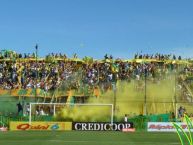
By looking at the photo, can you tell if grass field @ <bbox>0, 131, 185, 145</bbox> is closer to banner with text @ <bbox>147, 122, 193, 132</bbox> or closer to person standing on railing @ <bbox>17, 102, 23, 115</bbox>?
banner with text @ <bbox>147, 122, 193, 132</bbox>

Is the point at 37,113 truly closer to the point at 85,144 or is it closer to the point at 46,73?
the point at 46,73

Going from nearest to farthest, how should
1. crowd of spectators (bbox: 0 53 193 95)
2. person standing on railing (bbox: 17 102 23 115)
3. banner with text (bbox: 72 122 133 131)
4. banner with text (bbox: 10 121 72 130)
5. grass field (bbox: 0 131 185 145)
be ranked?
grass field (bbox: 0 131 185 145)
banner with text (bbox: 72 122 133 131)
banner with text (bbox: 10 121 72 130)
person standing on railing (bbox: 17 102 23 115)
crowd of spectators (bbox: 0 53 193 95)

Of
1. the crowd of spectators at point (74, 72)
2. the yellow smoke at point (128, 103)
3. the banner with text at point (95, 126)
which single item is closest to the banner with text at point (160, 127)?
the banner with text at point (95, 126)

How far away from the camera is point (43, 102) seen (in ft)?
176

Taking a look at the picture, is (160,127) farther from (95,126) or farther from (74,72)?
(74,72)

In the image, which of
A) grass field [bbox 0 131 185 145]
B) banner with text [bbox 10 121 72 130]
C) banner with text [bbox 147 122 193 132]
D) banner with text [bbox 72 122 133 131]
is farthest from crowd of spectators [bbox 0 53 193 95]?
grass field [bbox 0 131 185 145]

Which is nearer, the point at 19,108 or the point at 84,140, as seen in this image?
the point at 84,140

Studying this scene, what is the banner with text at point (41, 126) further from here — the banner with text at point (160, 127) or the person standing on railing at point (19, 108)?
the banner with text at point (160, 127)

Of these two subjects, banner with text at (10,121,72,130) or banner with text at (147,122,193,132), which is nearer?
banner with text at (147,122,193,132)

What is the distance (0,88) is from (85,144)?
2965 cm

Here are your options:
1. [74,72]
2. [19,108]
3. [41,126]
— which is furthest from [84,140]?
[74,72]

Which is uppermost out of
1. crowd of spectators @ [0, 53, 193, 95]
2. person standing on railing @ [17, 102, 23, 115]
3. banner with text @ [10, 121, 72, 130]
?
crowd of spectators @ [0, 53, 193, 95]

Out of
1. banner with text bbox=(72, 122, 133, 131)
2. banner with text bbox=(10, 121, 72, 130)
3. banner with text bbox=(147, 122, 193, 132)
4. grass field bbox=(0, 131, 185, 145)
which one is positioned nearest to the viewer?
grass field bbox=(0, 131, 185, 145)

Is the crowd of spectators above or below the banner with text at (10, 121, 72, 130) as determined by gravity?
above
